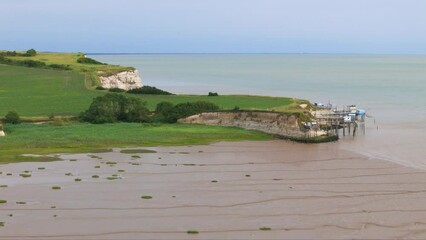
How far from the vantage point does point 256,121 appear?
4816cm

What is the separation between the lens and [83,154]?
3803cm

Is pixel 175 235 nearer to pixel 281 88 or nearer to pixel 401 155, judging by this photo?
pixel 401 155

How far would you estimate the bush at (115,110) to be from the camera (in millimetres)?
50094

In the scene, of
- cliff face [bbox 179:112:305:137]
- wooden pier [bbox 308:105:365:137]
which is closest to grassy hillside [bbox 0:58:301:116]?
cliff face [bbox 179:112:305:137]

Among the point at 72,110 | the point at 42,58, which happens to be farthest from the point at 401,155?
the point at 42,58

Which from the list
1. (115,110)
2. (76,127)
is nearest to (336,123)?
(115,110)

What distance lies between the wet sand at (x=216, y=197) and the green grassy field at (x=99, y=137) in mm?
2718

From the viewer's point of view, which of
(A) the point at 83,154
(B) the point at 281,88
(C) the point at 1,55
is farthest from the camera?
(C) the point at 1,55

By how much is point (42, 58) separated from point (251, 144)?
245ft

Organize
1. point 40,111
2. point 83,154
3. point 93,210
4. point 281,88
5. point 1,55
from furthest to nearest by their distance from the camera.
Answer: point 1,55
point 281,88
point 40,111
point 83,154
point 93,210

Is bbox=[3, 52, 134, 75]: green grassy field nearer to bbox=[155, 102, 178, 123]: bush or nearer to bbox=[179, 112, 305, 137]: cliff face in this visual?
bbox=[155, 102, 178, 123]: bush

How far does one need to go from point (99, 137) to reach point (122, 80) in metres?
45.1

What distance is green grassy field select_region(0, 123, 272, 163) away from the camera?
39.5 m

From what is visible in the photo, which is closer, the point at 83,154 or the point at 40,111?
the point at 83,154
